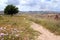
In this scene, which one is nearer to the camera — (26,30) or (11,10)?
(26,30)

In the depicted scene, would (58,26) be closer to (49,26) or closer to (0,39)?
(49,26)

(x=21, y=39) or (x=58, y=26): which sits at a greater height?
(x=21, y=39)

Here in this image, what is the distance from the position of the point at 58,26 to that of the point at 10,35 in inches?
422

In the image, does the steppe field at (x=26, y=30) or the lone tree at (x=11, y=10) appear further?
the lone tree at (x=11, y=10)

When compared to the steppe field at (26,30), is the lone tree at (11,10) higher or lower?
lower

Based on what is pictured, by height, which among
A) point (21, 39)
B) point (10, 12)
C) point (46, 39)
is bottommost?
point (10, 12)

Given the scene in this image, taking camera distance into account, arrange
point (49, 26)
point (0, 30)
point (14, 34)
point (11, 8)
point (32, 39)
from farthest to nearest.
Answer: point (11, 8) → point (49, 26) → point (32, 39) → point (0, 30) → point (14, 34)

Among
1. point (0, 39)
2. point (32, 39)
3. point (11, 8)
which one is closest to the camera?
point (0, 39)

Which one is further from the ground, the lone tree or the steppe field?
the steppe field

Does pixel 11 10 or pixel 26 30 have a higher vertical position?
pixel 26 30

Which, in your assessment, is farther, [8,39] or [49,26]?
[49,26]

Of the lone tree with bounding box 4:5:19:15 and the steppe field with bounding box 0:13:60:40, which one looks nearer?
the steppe field with bounding box 0:13:60:40

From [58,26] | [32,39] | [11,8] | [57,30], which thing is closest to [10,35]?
[32,39]

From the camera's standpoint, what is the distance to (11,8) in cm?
4744
